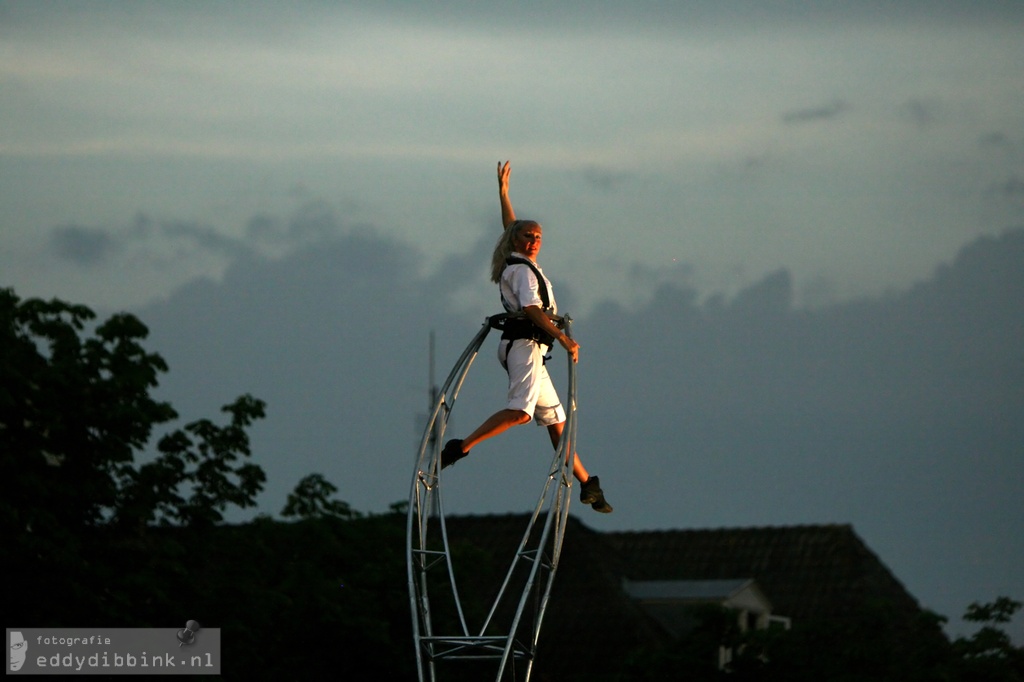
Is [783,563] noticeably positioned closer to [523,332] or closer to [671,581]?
[671,581]

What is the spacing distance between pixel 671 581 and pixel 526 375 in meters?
34.2

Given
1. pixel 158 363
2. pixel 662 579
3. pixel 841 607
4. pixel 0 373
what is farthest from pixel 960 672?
pixel 662 579

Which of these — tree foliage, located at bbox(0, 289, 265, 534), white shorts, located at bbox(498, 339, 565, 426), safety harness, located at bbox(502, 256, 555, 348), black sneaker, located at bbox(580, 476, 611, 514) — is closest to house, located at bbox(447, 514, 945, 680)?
tree foliage, located at bbox(0, 289, 265, 534)

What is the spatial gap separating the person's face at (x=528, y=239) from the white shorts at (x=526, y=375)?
2.40ft

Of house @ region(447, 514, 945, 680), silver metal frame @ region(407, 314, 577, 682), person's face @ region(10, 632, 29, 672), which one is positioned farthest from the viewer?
house @ region(447, 514, 945, 680)

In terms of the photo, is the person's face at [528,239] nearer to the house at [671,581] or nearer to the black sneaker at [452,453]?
the black sneaker at [452,453]

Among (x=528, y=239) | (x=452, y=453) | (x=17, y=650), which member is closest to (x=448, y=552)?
(x=452, y=453)

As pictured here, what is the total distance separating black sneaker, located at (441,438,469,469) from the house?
62.1 ft

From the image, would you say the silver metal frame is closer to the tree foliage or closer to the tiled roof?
the tree foliage

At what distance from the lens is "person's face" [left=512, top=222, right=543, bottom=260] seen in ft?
45.2

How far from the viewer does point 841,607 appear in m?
46.9

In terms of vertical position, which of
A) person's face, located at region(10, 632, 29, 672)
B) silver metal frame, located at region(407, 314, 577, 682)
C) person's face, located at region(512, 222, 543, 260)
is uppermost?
person's face, located at region(10, 632, 29, 672)

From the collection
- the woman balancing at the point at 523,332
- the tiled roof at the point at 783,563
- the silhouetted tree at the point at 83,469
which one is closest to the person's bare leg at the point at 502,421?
the woman balancing at the point at 523,332

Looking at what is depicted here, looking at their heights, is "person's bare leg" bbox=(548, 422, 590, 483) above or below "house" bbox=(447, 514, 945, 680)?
below
